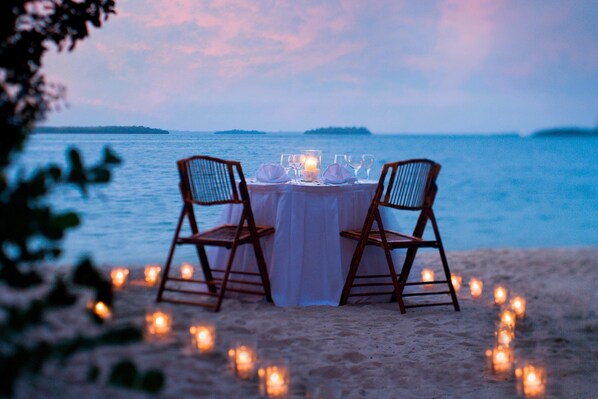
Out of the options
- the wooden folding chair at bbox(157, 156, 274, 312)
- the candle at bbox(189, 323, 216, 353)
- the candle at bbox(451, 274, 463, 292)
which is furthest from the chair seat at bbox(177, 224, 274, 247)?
the candle at bbox(451, 274, 463, 292)

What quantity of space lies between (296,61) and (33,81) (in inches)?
335

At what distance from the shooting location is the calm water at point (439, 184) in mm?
4004

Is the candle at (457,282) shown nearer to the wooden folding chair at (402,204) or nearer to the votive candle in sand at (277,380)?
the wooden folding chair at (402,204)

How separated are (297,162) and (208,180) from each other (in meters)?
0.74

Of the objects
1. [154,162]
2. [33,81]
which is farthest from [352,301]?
[33,81]

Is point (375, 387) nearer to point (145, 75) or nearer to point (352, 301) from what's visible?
point (352, 301)

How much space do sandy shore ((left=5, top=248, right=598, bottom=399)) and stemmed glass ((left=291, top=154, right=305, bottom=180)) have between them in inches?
37.6

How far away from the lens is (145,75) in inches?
224

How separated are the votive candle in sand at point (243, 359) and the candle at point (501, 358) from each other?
1125mm

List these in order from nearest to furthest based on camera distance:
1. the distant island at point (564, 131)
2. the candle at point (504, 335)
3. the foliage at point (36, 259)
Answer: the foliage at point (36, 259)
the candle at point (504, 335)
the distant island at point (564, 131)

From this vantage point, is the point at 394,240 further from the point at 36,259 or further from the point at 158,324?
the point at 36,259

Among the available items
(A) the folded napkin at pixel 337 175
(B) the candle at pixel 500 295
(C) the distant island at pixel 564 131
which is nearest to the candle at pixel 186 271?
(A) the folded napkin at pixel 337 175

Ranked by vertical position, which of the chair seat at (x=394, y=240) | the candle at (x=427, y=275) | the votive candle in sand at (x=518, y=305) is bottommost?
the candle at (x=427, y=275)

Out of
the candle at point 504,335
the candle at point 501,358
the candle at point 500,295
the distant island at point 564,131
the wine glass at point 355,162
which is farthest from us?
the distant island at point 564,131
